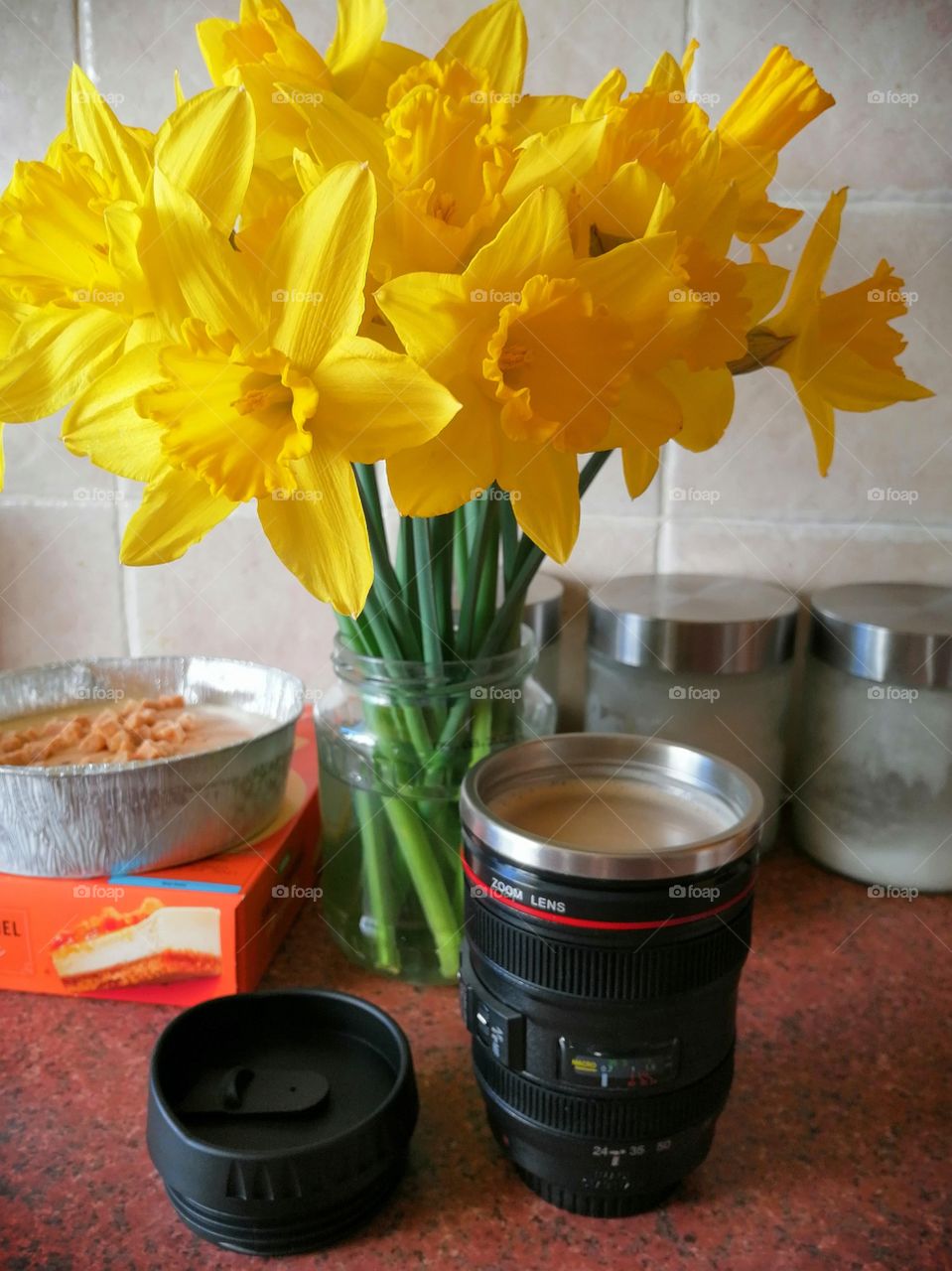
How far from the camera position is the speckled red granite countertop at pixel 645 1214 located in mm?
462

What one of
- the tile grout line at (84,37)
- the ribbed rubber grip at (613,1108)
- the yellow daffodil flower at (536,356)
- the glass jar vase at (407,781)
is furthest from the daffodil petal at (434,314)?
the tile grout line at (84,37)

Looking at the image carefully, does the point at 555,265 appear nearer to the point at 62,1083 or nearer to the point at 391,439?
the point at 391,439

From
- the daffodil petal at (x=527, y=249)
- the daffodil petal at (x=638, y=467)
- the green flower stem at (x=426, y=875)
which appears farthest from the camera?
the green flower stem at (x=426, y=875)

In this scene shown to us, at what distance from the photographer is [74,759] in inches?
25.5

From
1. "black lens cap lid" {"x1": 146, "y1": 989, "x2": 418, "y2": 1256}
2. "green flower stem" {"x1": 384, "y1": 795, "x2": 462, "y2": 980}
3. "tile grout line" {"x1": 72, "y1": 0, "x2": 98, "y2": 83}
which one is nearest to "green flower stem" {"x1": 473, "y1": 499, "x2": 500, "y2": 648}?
"green flower stem" {"x1": 384, "y1": 795, "x2": 462, "y2": 980}

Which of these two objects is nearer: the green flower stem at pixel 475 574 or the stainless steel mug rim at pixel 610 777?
the stainless steel mug rim at pixel 610 777

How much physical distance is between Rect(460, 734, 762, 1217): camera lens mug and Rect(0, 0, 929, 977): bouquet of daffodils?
0.13 metres

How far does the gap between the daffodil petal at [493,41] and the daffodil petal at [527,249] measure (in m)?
0.13

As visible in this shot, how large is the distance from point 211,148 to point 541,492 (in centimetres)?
19

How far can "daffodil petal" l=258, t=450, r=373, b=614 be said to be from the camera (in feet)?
1.40

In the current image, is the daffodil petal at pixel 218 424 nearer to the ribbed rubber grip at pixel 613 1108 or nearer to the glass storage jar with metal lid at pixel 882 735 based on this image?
the ribbed rubber grip at pixel 613 1108

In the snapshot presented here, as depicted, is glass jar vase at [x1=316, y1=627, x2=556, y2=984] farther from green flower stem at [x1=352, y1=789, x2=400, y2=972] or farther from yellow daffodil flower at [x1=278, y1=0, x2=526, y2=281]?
yellow daffodil flower at [x1=278, y1=0, x2=526, y2=281]

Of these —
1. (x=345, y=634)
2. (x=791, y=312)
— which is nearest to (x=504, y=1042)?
(x=345, y=634)

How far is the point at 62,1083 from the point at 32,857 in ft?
0.42
